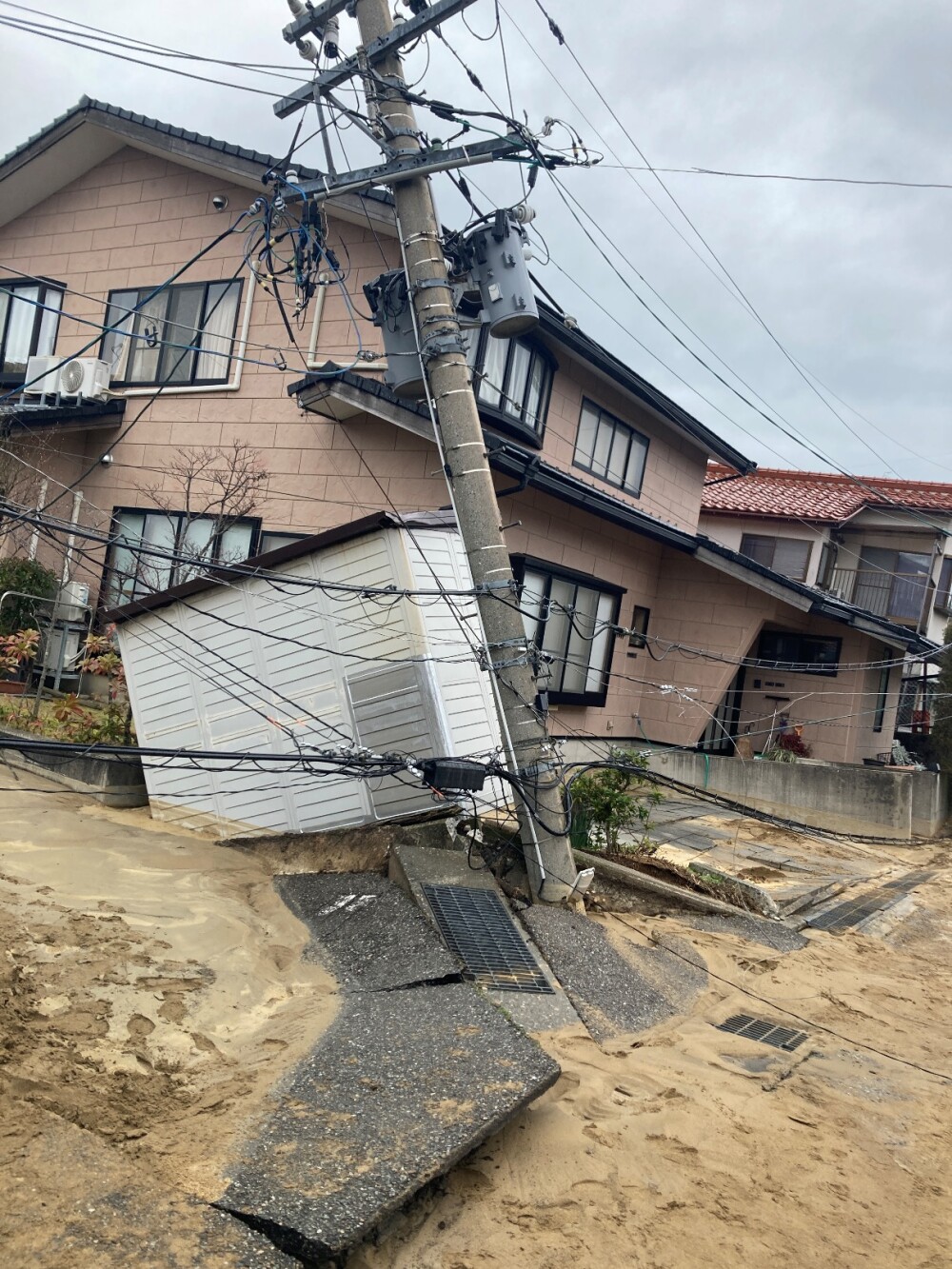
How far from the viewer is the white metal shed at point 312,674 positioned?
9.99m

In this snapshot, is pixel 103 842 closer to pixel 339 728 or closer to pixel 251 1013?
pixel 339 728

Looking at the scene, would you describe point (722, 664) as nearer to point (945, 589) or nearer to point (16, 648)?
point (16, 648)

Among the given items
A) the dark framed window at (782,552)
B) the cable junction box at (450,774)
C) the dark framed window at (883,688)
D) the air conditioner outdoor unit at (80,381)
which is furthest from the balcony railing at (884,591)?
the cable junction box at (450,774)

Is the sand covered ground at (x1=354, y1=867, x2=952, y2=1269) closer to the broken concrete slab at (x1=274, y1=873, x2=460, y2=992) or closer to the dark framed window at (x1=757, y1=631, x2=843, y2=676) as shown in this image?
the broken concrete slab at (x1=274, y1=873, x2=460, y2=992)

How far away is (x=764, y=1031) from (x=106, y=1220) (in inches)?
216

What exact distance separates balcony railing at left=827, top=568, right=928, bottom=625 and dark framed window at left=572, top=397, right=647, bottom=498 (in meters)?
10.2

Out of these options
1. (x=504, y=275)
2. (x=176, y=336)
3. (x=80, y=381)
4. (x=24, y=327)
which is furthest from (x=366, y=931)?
(x=24, y=327)

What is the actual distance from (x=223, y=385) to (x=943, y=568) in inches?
845

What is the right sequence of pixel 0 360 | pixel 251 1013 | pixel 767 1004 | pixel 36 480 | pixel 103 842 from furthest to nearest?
pixel 0 360 → pixel 36 480 → pixel 103 842 → pixel 767 1004 → pixel 251 1013

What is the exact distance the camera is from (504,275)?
8680 millimetres

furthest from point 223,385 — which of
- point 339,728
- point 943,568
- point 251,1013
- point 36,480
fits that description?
point 943,568

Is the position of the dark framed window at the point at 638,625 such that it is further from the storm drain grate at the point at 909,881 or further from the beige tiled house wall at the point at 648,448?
the storm drain grate at the point at 909,881

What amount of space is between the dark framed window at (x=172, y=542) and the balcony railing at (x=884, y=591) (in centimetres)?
1776

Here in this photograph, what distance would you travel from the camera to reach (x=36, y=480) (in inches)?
622
